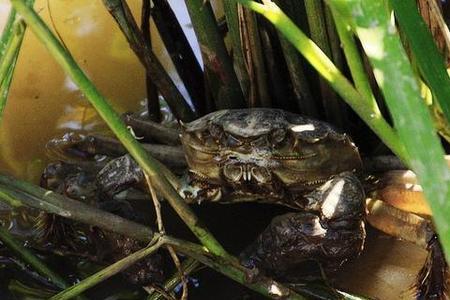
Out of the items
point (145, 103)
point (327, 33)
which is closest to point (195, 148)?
point (327, 33)

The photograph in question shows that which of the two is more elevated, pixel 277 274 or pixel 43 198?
pixel 43 198

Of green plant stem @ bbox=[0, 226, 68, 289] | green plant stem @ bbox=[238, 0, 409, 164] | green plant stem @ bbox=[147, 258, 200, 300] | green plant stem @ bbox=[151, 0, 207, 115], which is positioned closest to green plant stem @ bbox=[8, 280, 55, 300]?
green plant stem @ bbox=[0, 226, 68, 289]

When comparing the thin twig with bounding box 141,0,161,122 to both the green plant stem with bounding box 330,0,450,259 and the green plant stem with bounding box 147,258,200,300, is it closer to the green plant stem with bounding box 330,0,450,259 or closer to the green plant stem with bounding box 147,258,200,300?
the green plant stem with bounding box 147,258,200,300

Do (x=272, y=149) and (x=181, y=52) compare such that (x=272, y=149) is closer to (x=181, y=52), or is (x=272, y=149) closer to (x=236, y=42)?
(x=236, y=42)

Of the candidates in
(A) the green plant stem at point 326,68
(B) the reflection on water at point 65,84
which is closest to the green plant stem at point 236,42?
(B) the reflection on water at point 65,84

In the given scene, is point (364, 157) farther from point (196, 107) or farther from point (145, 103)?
point (145, 103)

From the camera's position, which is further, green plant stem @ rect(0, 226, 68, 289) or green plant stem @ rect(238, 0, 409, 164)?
green plant stem @ rect(0, 226, 68, 289)

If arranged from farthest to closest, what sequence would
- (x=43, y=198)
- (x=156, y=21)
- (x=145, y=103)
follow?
(x=145, y=103), (x=156, y=21), (x=43, y=198)
